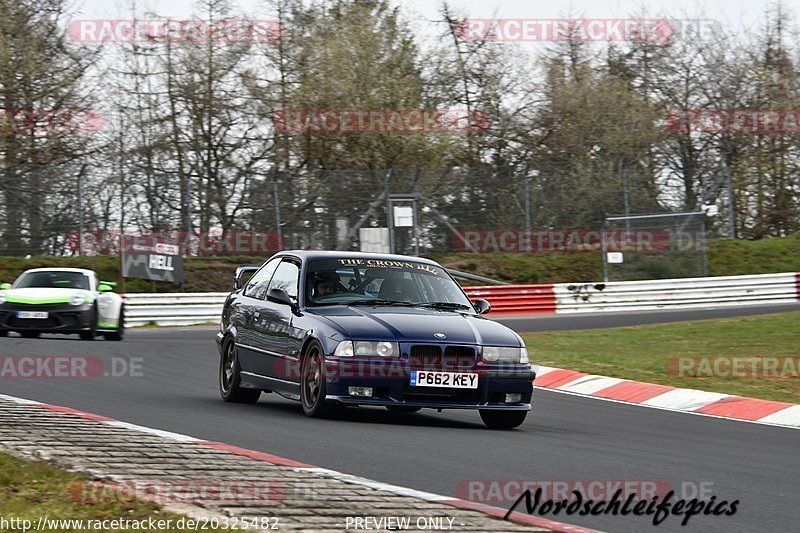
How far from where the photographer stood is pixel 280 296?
33.7 feet

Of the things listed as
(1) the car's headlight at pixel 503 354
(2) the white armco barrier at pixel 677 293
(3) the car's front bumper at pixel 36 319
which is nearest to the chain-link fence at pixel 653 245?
(2) the white armco barrier at pixel 677 293

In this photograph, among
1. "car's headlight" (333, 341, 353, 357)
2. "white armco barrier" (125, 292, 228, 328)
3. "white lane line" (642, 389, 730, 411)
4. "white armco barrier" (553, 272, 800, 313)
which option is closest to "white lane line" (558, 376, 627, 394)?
"white lane line" (642, 389, 730, 411)

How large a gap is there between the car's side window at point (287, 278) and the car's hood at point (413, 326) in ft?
1.66

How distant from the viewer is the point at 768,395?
524 inches

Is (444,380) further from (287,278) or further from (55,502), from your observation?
(55,502)

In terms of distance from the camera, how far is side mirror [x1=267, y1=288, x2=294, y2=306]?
10226 mm

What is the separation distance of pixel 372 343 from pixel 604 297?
76.4ft

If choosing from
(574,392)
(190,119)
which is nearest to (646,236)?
(190,119)

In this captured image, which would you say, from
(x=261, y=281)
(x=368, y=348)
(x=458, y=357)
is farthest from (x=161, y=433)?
(x=261, y=281)

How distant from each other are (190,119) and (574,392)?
26.1m

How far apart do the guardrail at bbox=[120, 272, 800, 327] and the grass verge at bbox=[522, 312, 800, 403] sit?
542 centimetres

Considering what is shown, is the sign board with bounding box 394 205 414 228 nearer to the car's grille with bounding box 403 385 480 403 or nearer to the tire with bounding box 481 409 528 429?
the tire with bounding box 481 409 528 429

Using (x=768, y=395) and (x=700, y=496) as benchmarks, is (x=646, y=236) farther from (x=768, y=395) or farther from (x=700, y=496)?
(x=700, y=496)

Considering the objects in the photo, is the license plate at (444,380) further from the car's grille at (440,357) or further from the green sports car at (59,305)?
the green sports car at (59,305)
